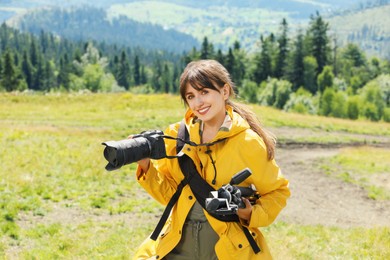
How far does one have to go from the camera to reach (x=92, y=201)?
12.8m

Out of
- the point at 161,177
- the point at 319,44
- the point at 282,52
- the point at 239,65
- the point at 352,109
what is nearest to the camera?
the point at 161,177

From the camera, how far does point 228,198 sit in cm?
375

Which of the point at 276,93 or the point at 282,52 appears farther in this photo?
the point at 282,52

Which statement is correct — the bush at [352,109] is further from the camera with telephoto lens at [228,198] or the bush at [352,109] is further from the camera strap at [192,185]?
the camera with telephoto lens at [228,198]

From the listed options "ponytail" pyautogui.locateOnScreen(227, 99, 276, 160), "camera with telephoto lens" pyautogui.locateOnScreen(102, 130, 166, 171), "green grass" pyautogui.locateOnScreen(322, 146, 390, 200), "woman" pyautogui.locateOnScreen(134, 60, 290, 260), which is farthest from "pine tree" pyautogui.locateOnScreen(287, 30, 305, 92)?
"camera with telephoto lens" pyautogui.locateOnScreen(102, 130, 166, 171)

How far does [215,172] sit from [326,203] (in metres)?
11.2

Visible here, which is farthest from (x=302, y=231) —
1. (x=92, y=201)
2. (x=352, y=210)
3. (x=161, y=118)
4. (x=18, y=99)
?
(x=18, y=99)

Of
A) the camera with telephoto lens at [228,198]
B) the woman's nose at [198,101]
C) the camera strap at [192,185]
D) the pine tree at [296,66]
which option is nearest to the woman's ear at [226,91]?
the woman's nose at [198,101]

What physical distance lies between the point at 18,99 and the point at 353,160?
37429 millimetres

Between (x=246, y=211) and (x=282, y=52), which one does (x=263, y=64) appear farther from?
(x=246, y=211)

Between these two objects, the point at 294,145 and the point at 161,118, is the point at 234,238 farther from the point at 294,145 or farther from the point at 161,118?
the point at 161,118

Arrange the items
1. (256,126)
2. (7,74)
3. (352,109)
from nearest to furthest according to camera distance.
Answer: (256,126) → (352,109) → (7,74)

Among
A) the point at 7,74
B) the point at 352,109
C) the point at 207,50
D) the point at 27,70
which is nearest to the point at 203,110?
the point at 352,109

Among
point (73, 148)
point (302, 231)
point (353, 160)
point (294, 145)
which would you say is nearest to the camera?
point (302, 231)
